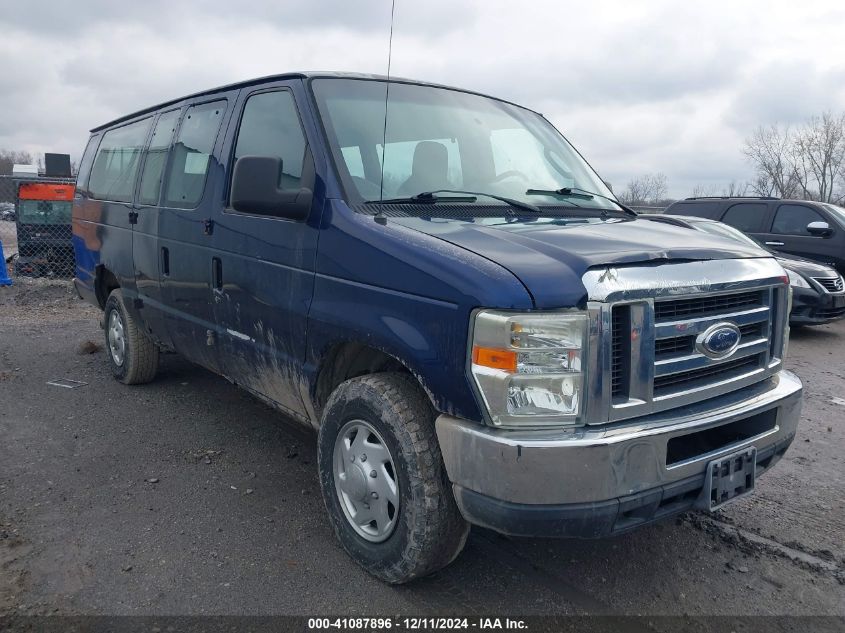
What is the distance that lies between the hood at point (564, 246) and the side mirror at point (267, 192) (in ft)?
1.58

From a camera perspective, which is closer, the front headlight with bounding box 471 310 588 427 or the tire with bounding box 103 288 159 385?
the front headlight with bounding box 471 310 588 427

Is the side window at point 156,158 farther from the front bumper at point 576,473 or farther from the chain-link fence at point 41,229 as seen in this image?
the chain-link fence at point 41,229

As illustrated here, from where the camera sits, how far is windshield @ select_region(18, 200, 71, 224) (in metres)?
12.9

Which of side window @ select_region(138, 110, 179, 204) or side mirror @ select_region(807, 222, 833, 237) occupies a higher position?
side window @ select_region(138, 110, 179, 204)

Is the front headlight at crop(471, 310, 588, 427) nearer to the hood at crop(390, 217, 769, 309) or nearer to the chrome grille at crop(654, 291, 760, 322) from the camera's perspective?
the hood at crop(390, 217, 769, 309)

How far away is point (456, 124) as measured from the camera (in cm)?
370

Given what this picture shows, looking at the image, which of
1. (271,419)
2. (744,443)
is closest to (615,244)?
(744,443)

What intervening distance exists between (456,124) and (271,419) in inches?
100

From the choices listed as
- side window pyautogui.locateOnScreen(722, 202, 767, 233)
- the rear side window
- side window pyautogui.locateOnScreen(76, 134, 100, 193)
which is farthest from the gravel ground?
the rear side window

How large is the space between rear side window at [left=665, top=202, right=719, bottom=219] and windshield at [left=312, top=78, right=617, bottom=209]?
8.52 meters

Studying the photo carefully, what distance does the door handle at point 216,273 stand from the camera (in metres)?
3.80

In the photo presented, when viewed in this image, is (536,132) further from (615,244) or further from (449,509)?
(449,509)

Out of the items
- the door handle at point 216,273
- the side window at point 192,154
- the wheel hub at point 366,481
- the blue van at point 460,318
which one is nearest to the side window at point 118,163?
the side window at point 192,154

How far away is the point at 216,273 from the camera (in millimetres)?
3842
